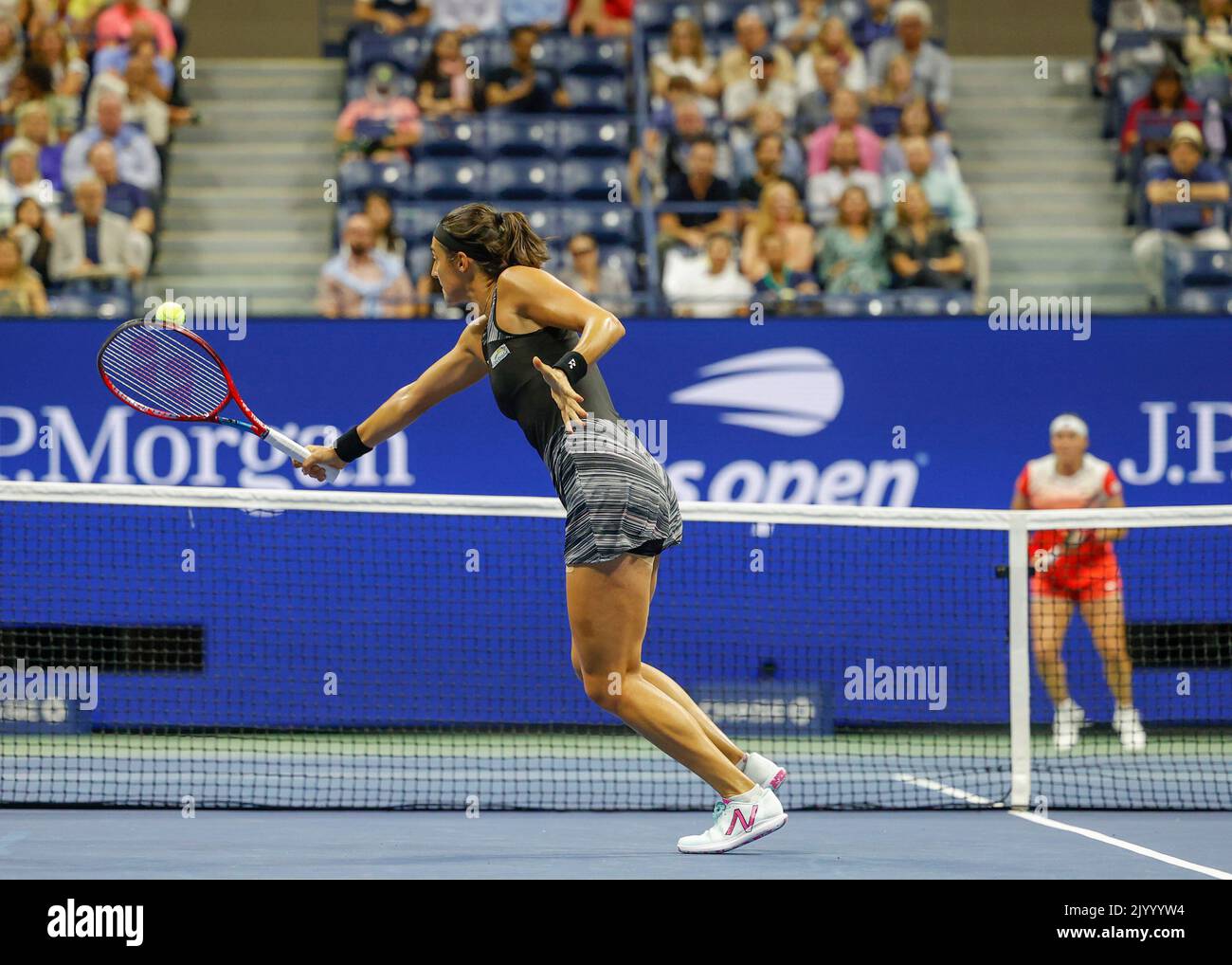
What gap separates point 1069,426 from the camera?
9.73 m

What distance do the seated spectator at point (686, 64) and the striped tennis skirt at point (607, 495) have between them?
7114 mm

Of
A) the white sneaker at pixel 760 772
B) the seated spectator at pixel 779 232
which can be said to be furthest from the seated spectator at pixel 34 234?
the white sneaker at pixel 760 772

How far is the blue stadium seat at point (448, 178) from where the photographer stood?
11375 millimetres

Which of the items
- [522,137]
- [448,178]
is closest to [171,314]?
[448,178]

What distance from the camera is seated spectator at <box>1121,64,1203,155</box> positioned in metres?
12.0

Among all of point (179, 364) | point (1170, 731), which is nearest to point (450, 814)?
point (179, 364)

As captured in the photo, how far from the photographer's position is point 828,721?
9594 mm

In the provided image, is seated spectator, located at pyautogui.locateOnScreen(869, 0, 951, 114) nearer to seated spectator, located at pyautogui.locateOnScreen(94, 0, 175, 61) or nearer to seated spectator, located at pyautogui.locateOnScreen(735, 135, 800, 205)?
seated spectator, located at pyautogui.locateOnScreen(735, 135, 800, 205)

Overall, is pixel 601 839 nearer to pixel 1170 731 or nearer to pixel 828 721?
pixel 828 721

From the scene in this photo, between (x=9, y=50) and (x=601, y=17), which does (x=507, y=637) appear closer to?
(x=601, y=17)

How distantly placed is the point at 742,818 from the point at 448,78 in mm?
7443

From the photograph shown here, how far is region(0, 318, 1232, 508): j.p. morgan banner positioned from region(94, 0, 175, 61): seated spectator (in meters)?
3.76

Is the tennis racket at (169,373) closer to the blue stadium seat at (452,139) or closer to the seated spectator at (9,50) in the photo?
the blue stadium seat at (452,139)

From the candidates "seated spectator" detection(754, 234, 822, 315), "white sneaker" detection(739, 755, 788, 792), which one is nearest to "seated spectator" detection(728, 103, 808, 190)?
"seated spectator" detection(754, 234, 822, 315)
